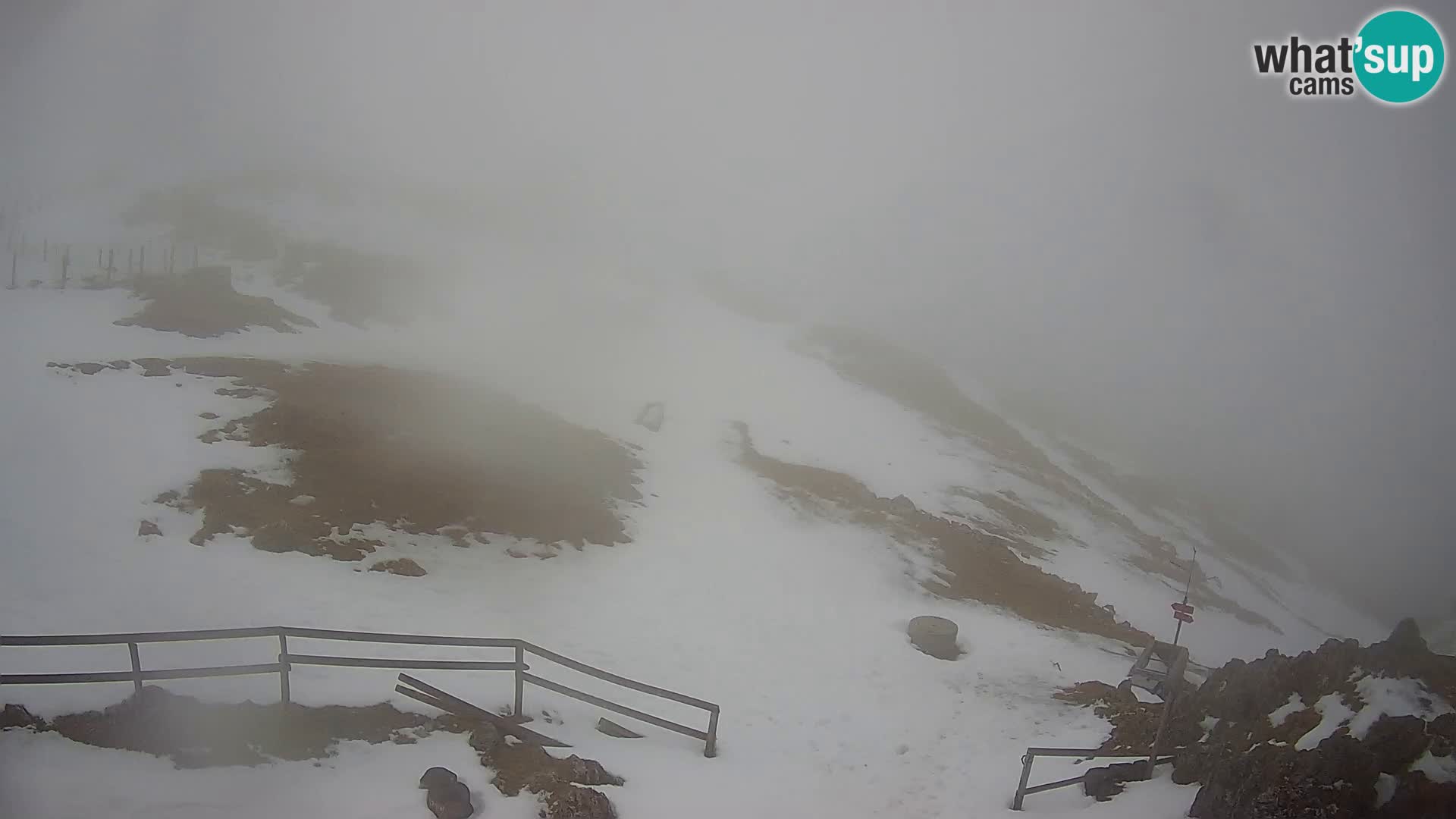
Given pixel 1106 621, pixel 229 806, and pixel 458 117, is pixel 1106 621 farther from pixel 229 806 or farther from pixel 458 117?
pixel 458 117

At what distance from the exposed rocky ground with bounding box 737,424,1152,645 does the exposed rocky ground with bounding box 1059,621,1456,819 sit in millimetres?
11801

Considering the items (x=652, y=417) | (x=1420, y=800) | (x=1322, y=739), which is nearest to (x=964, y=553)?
(x=652, y=417)

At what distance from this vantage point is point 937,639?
18.1 meters

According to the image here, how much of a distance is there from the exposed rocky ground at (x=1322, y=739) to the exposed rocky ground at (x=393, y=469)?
1519cm

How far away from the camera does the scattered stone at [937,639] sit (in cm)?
1805

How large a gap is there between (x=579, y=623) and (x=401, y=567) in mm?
4300

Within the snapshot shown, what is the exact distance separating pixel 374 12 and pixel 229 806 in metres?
177

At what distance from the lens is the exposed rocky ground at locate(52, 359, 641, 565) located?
17031 millimetres

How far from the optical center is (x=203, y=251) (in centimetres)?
5119

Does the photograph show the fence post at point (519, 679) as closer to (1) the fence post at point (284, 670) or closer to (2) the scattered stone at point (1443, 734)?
(1) the fence post at point (284, 670)

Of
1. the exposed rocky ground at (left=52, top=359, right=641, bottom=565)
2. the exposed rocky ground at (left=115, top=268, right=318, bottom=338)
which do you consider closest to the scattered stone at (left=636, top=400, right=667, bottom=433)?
the exposed rocky ground at (left=52, top=359, right=641, bottom=565)

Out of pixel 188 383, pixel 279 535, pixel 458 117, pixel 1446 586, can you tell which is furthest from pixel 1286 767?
pixel 458 117

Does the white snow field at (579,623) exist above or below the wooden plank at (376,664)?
below

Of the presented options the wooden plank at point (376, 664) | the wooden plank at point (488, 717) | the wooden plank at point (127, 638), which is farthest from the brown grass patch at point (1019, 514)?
the wooden plank at point (127, 638)
